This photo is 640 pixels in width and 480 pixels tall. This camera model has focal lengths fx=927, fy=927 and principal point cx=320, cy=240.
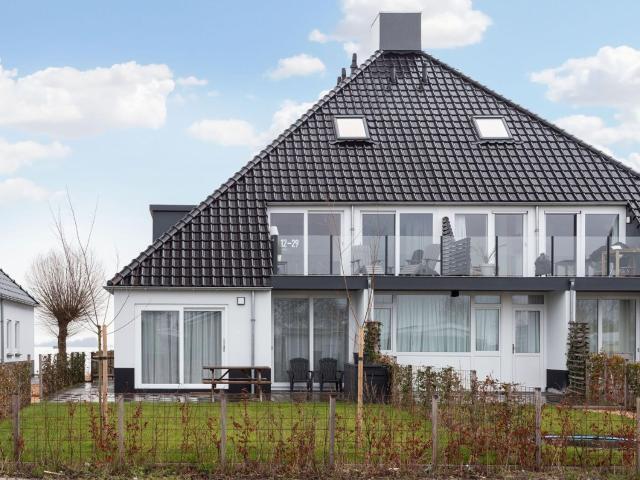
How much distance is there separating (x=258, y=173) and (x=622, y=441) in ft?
47.3

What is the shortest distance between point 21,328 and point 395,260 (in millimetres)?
18588

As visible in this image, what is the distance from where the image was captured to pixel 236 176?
81.9 ft

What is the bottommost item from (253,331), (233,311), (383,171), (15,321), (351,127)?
(15,321)

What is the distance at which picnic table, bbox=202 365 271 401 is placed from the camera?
21.3 m

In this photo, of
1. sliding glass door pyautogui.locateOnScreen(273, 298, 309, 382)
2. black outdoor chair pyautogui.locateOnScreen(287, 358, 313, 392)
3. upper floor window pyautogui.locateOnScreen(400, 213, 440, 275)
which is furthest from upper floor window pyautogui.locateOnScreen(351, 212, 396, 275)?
black outdoor chair pyautogui.locateOnScreen(287, 358, 313, 392)

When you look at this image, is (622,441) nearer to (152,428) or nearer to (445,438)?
(445,438)

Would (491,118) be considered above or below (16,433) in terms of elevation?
above

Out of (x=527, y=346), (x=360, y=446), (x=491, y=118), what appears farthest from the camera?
(x=491, y=118)

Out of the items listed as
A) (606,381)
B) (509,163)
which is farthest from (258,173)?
(606,381)

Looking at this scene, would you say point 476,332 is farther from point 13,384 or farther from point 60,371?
point 13,384

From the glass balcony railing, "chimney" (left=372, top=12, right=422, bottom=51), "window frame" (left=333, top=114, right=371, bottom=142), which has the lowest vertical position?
the glass balcony railing

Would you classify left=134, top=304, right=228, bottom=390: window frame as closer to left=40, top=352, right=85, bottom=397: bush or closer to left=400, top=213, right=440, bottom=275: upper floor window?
left=40, top=352, right=85, bottom=397: bush

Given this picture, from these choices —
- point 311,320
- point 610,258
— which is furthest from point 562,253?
point 311,320

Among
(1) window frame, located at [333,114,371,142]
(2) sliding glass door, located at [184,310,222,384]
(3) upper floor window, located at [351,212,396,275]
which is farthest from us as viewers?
(1) window frame, located at [333,114,371,142]
